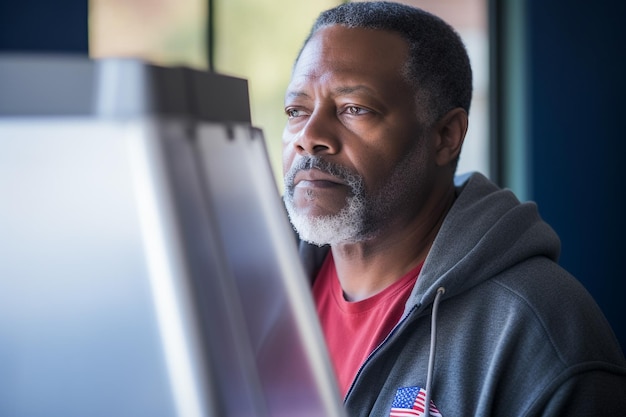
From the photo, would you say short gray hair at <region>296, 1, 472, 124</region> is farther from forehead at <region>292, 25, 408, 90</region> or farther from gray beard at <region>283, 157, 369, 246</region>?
gray beard at <region>283, 157, 369, 246</region>

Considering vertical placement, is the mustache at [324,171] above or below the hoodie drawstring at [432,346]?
above

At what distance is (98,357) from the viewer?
35 centimetres

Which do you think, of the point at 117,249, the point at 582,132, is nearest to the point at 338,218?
the point at 117,249

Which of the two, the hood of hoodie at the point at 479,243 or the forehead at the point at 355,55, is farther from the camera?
the forehead at the point at 355,55

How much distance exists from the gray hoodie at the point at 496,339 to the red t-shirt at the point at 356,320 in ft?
0.36

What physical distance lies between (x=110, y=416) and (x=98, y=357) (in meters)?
→ 0.03

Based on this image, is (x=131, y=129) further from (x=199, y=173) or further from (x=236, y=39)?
(x=236, y=39)

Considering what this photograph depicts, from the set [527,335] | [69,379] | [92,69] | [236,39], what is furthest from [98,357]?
[236,39]

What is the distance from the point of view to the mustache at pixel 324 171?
4.06 ft

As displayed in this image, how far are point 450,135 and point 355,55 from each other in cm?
→ 25

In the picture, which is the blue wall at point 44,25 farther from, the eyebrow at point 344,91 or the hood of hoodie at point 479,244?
the hood of hoodie at point 479,244

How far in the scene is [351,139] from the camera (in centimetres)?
128

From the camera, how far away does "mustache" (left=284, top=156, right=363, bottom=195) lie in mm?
1237

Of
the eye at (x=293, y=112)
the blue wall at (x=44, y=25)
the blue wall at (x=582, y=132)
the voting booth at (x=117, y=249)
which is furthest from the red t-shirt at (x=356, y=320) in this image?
the blue wall at (x=582, y=132)
